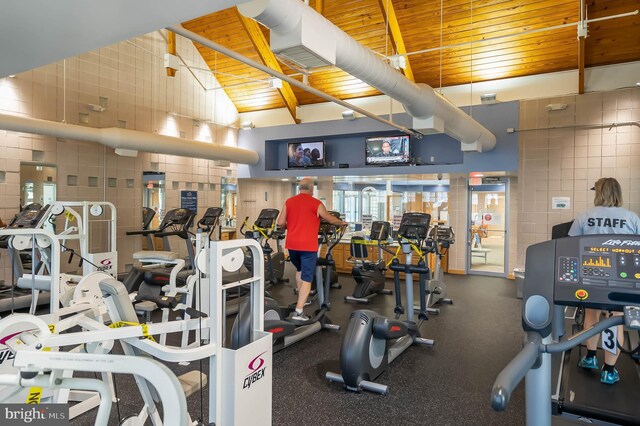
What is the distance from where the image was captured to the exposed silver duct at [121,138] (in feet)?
20.0

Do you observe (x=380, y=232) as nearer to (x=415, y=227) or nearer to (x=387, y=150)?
(x=415, y=227)

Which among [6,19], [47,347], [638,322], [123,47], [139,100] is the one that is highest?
[123,47]

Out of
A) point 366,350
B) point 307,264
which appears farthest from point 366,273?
point 366,350

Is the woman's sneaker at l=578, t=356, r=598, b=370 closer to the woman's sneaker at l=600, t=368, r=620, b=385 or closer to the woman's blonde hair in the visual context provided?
the woman's sneaker at l=600, t=368, r=620, b=385

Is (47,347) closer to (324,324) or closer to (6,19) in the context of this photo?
(6,19)

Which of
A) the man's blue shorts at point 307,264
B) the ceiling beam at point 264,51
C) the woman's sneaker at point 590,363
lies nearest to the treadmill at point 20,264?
the man's blue shorts at point 307,264

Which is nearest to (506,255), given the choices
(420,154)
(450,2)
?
(420,154)

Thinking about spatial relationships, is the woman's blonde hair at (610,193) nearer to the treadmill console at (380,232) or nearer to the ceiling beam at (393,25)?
the treadmill console at (380,232)

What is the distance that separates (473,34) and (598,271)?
7023 mm

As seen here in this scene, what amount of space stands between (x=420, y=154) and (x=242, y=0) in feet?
24.8

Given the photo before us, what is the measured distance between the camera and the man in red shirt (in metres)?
5.08

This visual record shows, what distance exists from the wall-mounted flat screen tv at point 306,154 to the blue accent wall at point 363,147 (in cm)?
14

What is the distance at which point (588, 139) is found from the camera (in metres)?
7.35

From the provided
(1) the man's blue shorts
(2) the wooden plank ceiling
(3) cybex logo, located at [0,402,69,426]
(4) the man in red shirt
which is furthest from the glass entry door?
(3) cybex logo, located at [0,402,69,426]
